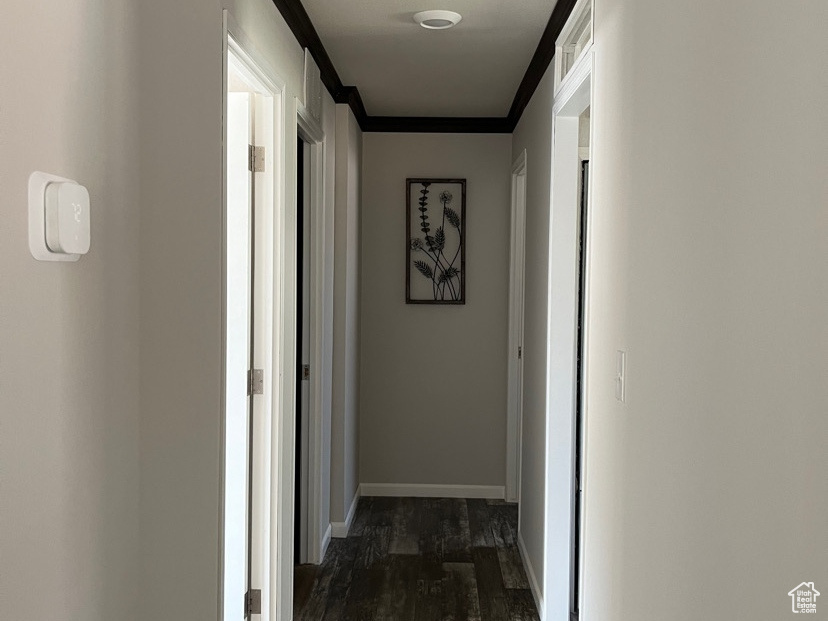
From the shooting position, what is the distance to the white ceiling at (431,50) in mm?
3078

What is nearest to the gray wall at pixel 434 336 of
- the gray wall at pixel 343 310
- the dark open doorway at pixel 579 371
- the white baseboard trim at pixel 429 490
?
the white baseboard trim at pixel 429 490

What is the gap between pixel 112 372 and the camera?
1422mm

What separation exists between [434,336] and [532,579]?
2.01m

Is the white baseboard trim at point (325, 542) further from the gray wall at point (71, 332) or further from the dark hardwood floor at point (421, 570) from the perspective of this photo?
the gray wall at point (71, 332)

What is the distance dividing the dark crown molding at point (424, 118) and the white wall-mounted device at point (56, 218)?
174cm

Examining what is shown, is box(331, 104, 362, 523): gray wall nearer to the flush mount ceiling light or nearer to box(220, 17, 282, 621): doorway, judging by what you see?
the flush mount ceiling light

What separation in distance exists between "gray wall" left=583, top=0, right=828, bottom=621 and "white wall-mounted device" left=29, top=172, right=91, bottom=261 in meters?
1.01

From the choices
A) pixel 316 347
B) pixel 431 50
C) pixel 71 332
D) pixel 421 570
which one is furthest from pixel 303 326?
pixel 71 332

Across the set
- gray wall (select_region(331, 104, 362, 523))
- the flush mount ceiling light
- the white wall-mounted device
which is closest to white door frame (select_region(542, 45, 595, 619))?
the flush mount ceiling light

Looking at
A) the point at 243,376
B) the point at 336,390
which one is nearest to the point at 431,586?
the point at 336,390

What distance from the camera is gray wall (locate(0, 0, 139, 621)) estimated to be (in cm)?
106

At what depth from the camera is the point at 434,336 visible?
212 inches

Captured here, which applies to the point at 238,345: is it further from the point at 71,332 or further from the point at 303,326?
the point at 71,332

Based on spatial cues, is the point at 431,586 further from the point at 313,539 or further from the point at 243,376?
the point at 243,376
